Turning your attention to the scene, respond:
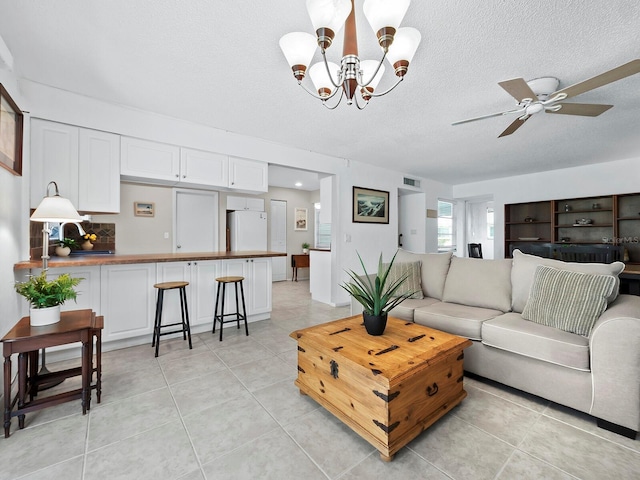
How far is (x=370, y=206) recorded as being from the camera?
5039 millimetres

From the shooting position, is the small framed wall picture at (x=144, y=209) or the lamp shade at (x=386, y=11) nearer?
the lamp shade at (x=386, y=11)

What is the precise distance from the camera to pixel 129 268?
2.82 meters

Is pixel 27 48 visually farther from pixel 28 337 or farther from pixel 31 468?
pixel 31 468

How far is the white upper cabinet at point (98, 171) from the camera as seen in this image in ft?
8.84

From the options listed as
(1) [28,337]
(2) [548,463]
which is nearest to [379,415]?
(2) [548,463]

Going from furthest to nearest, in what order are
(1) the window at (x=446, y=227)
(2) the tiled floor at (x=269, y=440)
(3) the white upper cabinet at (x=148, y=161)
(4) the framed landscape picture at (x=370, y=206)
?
(1) the window at (x=446, y=227), (4) the framed landscape picture at (x=370, y=206), (3) the white upper cabinet at (x=148, y=161), (2) the tiled floor at (x=269, y=440)

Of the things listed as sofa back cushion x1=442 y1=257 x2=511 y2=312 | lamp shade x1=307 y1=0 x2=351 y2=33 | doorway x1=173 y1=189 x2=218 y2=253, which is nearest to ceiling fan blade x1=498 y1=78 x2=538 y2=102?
lamp shade x1=307 y1=0 x2=351 y2=33

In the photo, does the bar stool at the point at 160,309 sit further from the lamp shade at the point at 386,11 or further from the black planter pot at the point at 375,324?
the lamp shade at the point at 386,11

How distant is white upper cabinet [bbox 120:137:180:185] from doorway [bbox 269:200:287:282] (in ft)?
12.7

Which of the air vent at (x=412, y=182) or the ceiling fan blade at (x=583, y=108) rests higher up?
the air vent at (x=412, y=182)

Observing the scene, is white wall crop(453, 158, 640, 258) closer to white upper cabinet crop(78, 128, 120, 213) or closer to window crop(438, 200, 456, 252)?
window crop(438, 200, 456, 252)

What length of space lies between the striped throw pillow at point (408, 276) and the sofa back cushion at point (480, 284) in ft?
0.88

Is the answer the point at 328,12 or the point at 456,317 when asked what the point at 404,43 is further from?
the point at 456,317

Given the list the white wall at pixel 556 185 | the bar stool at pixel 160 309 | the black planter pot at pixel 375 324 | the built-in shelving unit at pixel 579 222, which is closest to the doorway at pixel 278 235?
the bar stool at pixel 160 309
